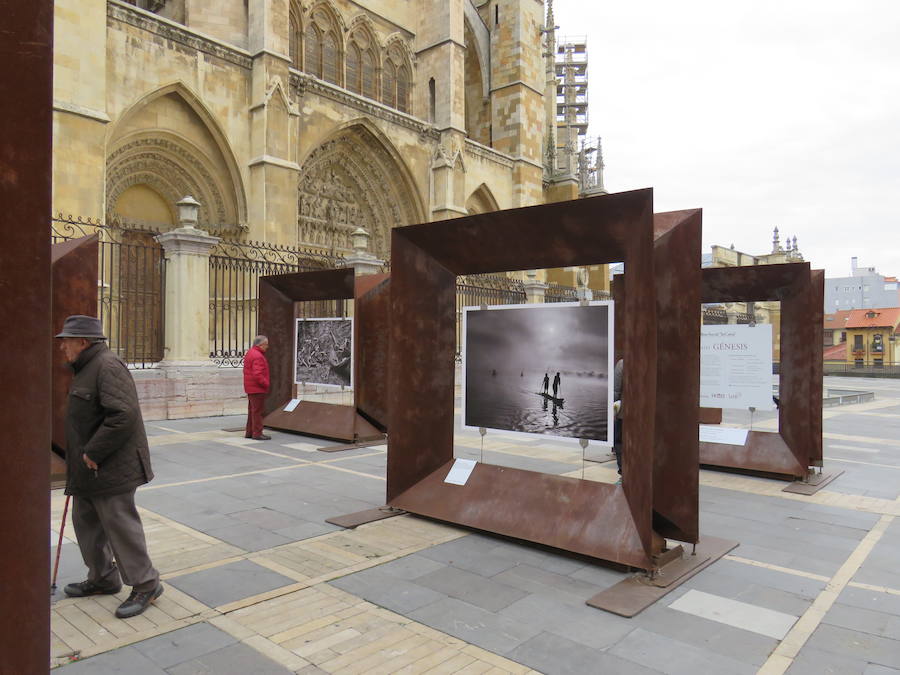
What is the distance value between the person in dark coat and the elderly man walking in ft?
19.0

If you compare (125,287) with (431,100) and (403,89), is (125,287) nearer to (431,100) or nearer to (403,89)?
(431,100)

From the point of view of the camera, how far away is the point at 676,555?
177 inches

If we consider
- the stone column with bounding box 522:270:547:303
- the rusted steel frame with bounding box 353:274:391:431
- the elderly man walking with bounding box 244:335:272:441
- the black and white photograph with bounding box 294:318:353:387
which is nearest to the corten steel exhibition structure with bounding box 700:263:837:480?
the rusted steel frame with bounding box 353:274:391:431

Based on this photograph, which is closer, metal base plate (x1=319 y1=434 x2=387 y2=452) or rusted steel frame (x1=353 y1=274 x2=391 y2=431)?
metal base plate (x1=319 y1=434 x2=387 y2=452)

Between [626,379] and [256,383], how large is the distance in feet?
21.3

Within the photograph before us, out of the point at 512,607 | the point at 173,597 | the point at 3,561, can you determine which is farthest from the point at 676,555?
the point at 3,561

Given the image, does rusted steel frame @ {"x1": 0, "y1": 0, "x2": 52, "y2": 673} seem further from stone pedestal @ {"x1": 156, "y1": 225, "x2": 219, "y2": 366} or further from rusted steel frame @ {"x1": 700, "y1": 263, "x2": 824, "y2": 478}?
stone pedestal @ {"x1": 156, "y1": 225, "x2": 219, "y2": 366}

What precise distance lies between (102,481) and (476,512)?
2.77 metres

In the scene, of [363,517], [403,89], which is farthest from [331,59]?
[363,517]

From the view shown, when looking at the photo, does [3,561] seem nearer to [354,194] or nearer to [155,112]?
[155,112]

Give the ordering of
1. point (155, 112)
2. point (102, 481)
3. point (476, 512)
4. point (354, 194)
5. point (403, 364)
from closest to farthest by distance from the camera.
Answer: point (102, 481) < point (476, 512) < point (403, 364) < point (155, 112) < point (354, 194)

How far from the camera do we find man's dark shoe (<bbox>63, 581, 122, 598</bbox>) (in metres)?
3.74

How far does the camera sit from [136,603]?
11.5ft

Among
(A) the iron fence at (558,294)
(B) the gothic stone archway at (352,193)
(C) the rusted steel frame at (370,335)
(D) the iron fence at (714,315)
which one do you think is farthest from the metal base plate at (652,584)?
(D) the iron fence at (714,315)
